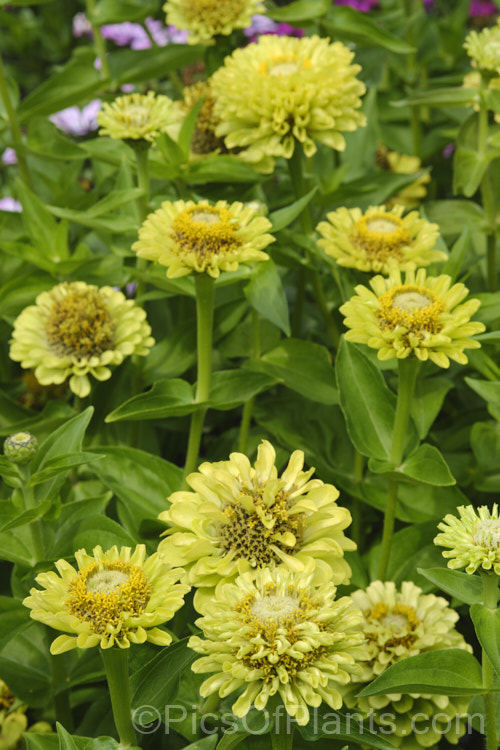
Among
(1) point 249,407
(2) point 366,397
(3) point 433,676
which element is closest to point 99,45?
(1) point 249,407

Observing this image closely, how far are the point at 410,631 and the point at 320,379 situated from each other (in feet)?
1.13

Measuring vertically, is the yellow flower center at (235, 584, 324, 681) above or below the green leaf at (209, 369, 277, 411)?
above

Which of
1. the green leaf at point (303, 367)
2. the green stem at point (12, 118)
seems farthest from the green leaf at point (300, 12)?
the green leaf at point (303, 367)

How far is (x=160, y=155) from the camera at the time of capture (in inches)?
50.1

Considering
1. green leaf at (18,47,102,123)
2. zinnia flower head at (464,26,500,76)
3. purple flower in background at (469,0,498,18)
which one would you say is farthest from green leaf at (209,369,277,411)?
purple flower in background at (469,0,498,18)

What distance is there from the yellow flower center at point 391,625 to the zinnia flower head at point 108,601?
0.25 meters

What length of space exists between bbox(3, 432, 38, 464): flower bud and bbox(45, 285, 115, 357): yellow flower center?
253 millimetres

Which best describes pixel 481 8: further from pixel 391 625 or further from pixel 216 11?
pixel 391 625

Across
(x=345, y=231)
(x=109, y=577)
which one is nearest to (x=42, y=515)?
(x=109, y=577)

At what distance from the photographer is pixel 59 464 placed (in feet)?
2.88

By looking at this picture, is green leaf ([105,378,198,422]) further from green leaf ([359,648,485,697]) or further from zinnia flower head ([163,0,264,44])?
zinnia flower head ([163,0,264,44])

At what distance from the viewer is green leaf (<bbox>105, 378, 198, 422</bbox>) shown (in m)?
1.00

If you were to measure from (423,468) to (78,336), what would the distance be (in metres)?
0.44

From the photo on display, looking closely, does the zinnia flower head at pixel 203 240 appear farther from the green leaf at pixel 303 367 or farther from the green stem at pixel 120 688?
the green stem at pixel 120 688
